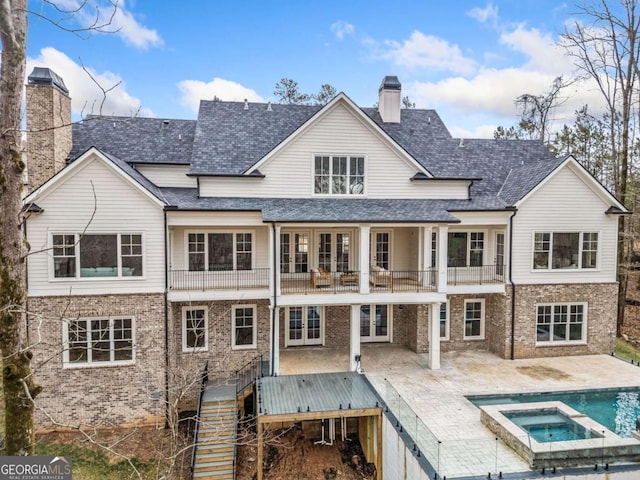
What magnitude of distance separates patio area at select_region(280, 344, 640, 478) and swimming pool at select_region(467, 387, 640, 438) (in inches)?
9.9

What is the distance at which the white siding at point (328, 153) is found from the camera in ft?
51.0

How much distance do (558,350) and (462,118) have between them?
26889 millimetres

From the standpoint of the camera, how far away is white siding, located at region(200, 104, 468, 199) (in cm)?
1554

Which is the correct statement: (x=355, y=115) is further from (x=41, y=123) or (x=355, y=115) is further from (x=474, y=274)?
(x=41, y=123)

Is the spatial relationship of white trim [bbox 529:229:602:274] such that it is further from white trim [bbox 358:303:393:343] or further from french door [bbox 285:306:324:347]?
french door [bbox 285:306:324:347]

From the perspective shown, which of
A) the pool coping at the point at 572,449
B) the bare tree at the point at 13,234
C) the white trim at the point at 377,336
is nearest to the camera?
the bare tree at the point at 13,234

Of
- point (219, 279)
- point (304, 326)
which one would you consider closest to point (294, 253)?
point (304, 326)

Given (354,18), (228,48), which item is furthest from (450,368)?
(228,48)

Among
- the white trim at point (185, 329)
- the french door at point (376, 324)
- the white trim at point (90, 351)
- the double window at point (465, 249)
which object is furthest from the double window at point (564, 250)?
the white trim at point (90, 351)

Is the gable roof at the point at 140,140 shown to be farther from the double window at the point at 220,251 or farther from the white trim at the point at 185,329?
the white trim at the point at 185,329

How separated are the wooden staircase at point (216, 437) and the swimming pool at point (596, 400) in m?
7.73

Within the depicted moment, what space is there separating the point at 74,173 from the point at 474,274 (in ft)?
51.3

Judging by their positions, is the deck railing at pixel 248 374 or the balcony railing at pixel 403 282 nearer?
the deck railing at pixel 248 374

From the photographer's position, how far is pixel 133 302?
43.7 feet
